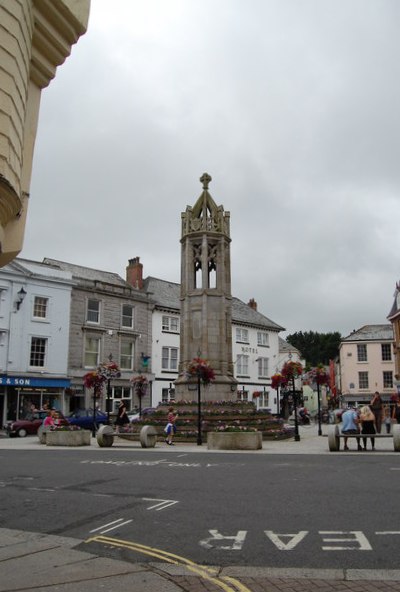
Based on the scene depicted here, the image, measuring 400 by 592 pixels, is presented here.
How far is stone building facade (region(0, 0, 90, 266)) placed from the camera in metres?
6.65

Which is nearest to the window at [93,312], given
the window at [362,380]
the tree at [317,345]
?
the window at [362,380]

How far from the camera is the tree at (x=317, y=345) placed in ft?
373

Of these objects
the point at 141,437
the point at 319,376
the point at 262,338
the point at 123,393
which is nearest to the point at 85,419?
the point at 123,393

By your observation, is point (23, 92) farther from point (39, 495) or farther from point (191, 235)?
point (191, 235)

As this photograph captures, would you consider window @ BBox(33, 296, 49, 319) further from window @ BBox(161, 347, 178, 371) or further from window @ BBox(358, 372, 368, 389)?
window @ BBox(358, 372, 368, 389)

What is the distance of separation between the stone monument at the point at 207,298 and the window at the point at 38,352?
56.6ft

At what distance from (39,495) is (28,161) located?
6116mm

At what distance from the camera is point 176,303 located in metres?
52.9

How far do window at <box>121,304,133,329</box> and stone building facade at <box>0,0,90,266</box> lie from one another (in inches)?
1508

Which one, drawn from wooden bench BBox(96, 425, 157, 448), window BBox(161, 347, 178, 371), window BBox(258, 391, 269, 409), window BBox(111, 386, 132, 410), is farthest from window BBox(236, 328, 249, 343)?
wooden bench BBox(96, 425, 157, 448)

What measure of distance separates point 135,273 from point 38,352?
50.9ft

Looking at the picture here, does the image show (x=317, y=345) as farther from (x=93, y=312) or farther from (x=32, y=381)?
(x=32, y=381)

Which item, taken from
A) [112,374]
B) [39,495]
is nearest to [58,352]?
[112,374]

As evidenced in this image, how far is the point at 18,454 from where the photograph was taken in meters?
18.6
